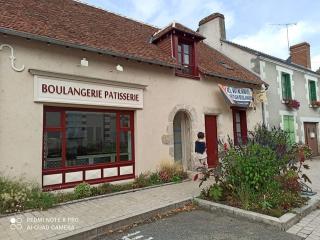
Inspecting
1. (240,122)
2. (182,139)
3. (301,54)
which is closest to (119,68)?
(182,139)

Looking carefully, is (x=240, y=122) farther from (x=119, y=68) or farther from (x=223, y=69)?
(x=119, y=68)

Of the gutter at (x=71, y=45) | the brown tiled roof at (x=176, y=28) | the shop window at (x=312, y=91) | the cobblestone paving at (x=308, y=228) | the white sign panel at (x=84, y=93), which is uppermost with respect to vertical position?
the brown tiled roof at (x=176, y=28)

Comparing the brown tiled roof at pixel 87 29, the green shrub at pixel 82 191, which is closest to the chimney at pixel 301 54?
the brown tiled roof at pixel 87 29

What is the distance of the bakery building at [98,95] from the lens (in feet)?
20.2

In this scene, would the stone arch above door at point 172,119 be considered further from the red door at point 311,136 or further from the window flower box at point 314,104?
the window flower box at point 314,104

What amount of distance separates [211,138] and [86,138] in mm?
4829

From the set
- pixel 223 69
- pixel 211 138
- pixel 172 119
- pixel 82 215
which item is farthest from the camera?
pixel 223 69

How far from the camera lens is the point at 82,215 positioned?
5.20 metres

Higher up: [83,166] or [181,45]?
[181,45]

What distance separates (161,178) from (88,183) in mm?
2188

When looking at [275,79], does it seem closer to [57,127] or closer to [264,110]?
[264,110]

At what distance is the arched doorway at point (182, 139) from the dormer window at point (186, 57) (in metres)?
1.57

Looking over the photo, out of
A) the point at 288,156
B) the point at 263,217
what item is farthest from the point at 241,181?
the point at 288,156

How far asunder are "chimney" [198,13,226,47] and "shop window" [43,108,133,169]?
8904 mm
